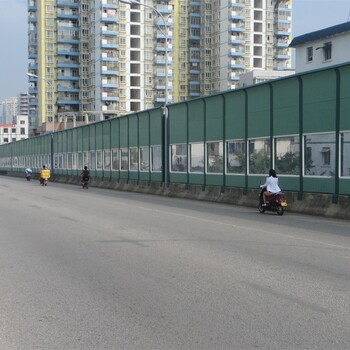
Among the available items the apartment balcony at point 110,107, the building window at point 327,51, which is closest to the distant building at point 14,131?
the apartment balcony at point 110,107

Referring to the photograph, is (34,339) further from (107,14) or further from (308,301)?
(107,14)

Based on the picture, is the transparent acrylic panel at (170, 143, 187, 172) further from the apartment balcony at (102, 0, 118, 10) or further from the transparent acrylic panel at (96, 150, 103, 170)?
the apartment balcony at (102, 0, 118, 10)

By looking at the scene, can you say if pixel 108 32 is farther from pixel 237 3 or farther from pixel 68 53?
pixel 237 3

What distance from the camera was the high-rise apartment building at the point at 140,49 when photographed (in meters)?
116

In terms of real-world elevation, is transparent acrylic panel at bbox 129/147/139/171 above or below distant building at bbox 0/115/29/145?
below

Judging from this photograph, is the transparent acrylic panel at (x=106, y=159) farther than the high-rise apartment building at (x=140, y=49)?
No

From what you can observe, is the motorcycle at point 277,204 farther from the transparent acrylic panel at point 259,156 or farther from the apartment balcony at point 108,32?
the apartment balcony at point 108,32

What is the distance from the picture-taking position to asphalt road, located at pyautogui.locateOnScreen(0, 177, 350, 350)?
505 centimetres

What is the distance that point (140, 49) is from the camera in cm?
11988

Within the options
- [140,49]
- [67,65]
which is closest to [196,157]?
[140,49]

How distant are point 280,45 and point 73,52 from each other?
4916 centimetres

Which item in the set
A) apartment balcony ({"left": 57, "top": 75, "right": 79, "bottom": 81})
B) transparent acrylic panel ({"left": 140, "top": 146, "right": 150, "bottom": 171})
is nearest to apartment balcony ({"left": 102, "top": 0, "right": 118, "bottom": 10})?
apartment balcony ({"left": 57, "top": 75, "right": 79, "bottom": 81})

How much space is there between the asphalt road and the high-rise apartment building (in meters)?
103

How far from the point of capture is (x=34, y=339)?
5.01m
